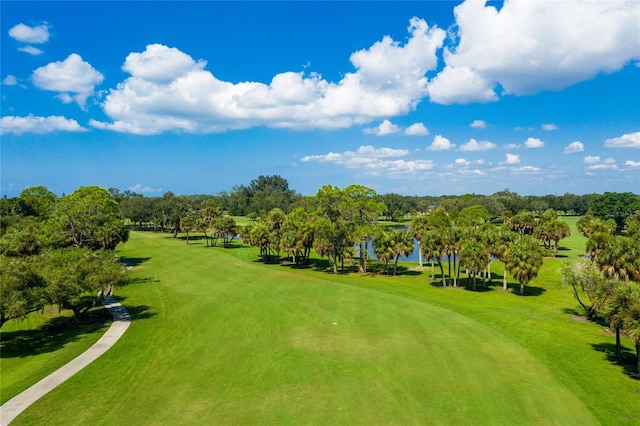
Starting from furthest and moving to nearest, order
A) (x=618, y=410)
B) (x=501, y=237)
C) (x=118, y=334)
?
(x=501, y=237), (x=118, y=334), (x=618, y=410)

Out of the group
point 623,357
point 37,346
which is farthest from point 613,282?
point 37,346

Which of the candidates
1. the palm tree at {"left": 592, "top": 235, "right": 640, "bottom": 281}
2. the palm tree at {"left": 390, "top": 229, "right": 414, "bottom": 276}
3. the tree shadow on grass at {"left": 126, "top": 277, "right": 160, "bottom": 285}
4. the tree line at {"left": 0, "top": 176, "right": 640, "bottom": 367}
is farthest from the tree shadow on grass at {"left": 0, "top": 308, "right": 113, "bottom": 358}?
the palm tree at {"left": 592, "top": 235, "right": 640, "bottom": 281}

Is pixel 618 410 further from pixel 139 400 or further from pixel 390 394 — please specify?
pixel 139 400

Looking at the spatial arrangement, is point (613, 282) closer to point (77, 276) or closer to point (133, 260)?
point (77, 276)

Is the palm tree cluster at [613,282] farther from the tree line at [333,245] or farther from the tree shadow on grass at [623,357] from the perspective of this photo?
the tree shadow on grass at [623,357]

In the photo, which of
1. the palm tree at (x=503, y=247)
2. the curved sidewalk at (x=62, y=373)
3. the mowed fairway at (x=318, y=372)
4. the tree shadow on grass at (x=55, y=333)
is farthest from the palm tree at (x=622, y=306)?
the tree shadow on grass at (x=55, y=333)

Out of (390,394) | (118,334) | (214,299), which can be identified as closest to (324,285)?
(214,299)
